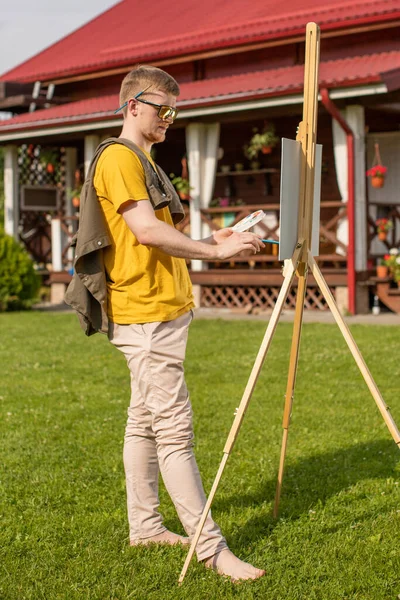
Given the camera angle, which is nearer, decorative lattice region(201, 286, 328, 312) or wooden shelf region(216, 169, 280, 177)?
decorative lattice region(201, 286, 328, 312)

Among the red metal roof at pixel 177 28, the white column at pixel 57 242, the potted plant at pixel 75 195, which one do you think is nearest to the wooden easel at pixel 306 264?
the red metal roof at pixel 177 28

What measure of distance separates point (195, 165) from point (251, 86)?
5.49 ft

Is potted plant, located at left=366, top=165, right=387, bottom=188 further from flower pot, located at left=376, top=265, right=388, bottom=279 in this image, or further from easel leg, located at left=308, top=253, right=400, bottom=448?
easel leg, located at left=308, top=253, right=400, bottom=448

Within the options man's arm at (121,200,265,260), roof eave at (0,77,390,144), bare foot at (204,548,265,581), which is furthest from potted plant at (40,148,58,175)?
bare foot at (204,548,265,581)

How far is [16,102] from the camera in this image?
773 inches

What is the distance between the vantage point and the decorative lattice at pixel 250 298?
1487cm

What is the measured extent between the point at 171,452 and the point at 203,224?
40.1ft

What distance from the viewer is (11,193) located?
18.6m

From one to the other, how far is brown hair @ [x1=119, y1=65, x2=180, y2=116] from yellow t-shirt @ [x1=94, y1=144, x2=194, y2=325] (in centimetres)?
25

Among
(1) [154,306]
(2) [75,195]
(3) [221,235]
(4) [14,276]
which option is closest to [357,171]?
(2) [75,195]

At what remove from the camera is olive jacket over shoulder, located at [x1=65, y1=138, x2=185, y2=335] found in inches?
147

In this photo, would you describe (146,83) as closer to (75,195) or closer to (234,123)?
(234,123)

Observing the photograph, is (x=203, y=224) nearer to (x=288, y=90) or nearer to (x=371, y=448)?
(x=288, y=90)

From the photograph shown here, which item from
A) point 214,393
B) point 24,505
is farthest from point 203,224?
point 24,505
